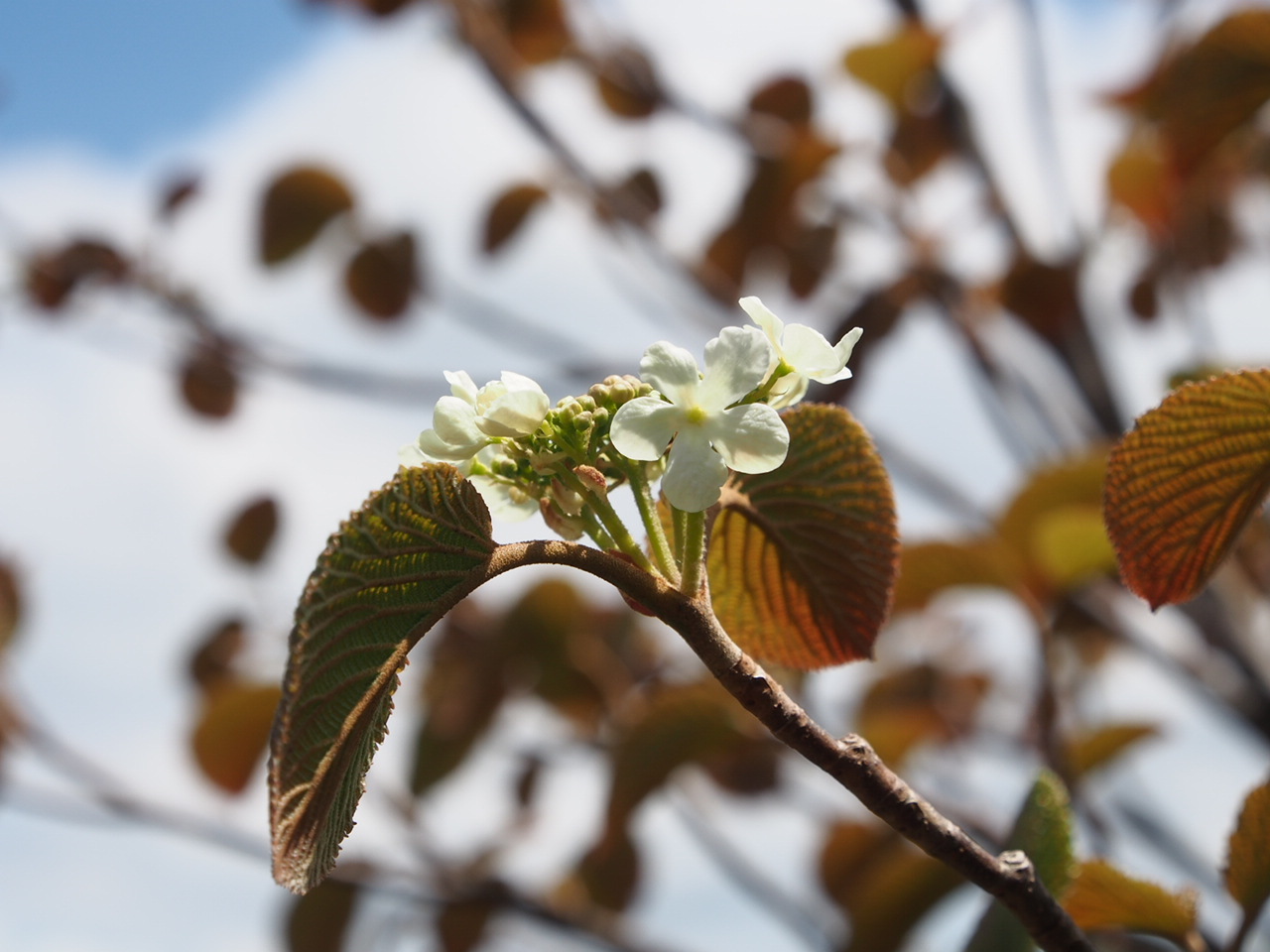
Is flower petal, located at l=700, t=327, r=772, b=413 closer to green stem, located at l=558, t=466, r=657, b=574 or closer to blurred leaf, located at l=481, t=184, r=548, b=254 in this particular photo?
green stem, located at l=558, t=466, r=657, b=574

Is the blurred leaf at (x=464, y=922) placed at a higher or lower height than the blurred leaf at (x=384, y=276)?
lower

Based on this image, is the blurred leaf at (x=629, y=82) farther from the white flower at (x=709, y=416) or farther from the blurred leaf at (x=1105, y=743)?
the white flower at (x=709, y=416)

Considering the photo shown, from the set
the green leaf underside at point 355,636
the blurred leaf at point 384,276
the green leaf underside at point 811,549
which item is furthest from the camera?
the blurred leaf at point 384,276

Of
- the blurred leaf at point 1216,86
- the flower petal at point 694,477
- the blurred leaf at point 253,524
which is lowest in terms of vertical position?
the blurred leaf at point 253,524

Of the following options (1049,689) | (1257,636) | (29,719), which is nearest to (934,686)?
(1257,636)

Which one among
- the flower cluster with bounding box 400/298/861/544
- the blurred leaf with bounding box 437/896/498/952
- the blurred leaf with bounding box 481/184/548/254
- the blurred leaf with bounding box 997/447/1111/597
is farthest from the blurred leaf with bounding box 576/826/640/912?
the flower cluster with bounding box 400/298/861/544

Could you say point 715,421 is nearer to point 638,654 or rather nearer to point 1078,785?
point 1078,785

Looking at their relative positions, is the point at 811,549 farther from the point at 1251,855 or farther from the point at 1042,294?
the point at 1042,294

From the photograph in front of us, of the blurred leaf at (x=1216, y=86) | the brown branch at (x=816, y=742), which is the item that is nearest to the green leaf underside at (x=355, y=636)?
the brown branch at (x=816, y=742)
